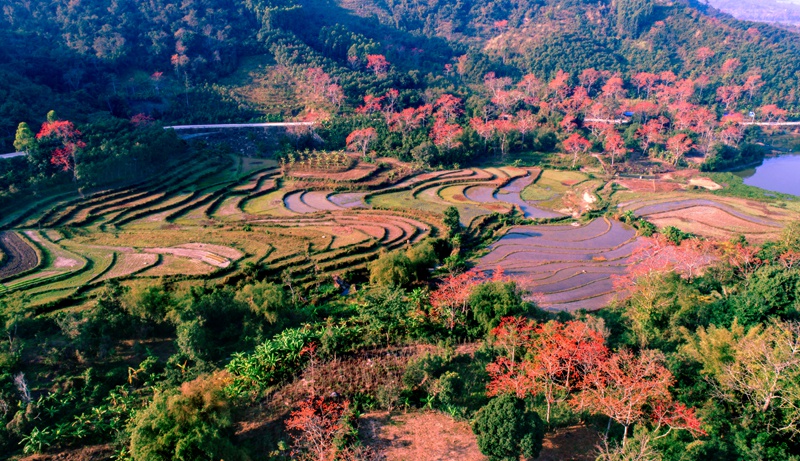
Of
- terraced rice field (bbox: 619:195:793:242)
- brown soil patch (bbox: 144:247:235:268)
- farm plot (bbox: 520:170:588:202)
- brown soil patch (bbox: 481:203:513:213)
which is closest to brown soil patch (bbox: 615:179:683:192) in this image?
terraced rice field (bbox: 619:195:793:242)

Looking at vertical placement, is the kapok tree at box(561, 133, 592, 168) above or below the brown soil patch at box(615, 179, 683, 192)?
above

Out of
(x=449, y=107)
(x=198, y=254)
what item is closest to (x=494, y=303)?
(x=198, y=254)

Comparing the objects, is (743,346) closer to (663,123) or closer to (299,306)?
(299,306)

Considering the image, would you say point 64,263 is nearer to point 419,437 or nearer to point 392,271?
point 392,271

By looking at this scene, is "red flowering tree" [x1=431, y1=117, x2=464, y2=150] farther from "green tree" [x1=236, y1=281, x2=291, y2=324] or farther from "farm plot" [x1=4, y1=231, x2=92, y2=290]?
"farm plot" [x1=4, y1=231, x2=92, y2=290]

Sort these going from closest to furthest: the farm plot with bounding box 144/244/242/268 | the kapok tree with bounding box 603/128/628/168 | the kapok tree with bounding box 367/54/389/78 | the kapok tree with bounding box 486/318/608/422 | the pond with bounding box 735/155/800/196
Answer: the kapok tree with bounding box 486/318/608/422 < the farm plot with bounding box 144/244/242/268 < the pond with bounding box 735/155/800/196 < the kapok tree with bounding box 603/128/628/168 < the kapok tree with bounding box 367/54/389/78

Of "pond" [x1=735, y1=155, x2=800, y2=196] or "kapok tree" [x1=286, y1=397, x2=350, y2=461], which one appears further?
"pond" [x1=735, y1=155, x2=800, y2=196]

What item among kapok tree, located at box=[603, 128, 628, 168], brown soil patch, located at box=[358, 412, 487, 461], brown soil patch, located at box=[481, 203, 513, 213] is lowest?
brown soil patch, located at box=[358, 412, 487, 461]
